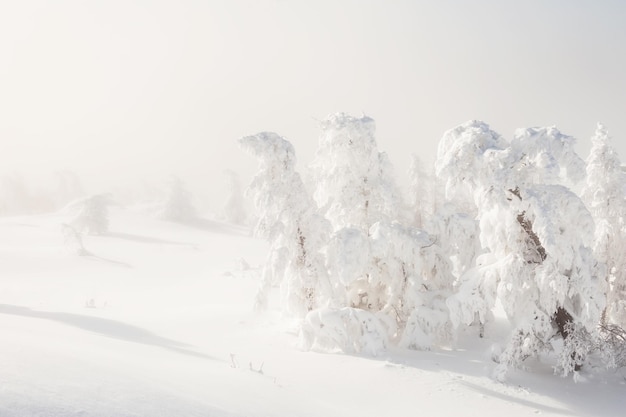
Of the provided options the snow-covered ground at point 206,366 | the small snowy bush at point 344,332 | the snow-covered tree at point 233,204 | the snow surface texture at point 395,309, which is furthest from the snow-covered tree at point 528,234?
the snow-covered tree at point 233,204

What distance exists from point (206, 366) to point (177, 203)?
59.5 m

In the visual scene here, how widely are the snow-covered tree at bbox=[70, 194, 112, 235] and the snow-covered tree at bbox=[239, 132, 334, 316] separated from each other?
4221cm

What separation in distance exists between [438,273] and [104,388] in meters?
14.5

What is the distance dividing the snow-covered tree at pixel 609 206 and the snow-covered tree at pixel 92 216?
163 ft

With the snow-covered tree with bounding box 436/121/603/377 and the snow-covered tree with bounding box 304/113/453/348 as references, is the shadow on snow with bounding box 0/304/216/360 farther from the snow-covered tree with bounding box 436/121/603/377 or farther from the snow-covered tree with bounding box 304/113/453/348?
the snow-covered tree with bounding box 436/121/603/377

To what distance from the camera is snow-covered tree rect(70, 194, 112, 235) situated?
49812mm

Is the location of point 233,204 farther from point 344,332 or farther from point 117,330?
point 344,332

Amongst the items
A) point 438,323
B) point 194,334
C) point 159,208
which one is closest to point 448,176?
point 438,323

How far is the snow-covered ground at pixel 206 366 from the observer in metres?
5.26

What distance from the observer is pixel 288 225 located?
16.0 meters

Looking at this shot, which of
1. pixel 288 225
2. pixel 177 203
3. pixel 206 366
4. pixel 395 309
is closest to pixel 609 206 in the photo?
pixel 395 309

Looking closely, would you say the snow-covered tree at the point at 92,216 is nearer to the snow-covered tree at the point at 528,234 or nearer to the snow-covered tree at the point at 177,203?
the snow-covered tree at the point at 177,203

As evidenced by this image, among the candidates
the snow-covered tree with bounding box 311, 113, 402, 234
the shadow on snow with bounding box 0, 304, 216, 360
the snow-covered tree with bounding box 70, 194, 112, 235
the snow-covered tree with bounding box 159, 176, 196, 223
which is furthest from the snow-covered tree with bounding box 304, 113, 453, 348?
the snow-covered tree with bounding box 159, 176, 196, 223

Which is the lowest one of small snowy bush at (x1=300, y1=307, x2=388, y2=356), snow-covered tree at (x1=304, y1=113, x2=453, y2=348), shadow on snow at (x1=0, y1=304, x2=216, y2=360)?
shadow on snow at (x1=0, y1=304, x2=216, y2=360)
